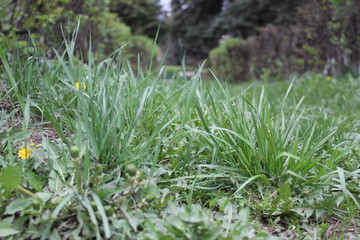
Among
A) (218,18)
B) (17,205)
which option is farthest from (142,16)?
(17,205)

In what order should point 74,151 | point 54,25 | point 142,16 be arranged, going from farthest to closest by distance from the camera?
point 142,16 < point 54,25 < point 74,151

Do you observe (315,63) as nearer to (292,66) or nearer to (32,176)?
(292,66)

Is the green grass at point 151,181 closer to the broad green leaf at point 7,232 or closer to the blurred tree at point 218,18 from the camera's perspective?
the broad green leaf at point 7,232

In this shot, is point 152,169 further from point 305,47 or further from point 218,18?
point 218,18

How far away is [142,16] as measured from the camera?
81.7 feet

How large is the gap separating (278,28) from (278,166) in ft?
28.7

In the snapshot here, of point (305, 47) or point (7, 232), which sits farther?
point (305, 47)

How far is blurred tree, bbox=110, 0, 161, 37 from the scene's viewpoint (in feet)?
78.9

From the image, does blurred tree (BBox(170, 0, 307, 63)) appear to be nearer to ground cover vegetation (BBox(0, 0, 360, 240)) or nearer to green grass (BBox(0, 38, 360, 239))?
ground cover vegetation (BBox(0, 0, 360, 240))

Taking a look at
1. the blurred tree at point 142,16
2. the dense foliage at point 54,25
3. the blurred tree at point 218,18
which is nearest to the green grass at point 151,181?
the dense foliage at point 54,25

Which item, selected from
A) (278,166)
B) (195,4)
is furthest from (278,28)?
(195,4)

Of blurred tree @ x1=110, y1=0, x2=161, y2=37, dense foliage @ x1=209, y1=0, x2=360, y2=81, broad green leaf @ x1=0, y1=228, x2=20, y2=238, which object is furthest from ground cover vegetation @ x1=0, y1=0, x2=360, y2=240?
blurred tree @ x1=110, y1=0, x2=161, y2=37

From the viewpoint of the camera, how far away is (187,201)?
1414 mm

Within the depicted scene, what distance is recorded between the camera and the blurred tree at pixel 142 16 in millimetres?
24047
